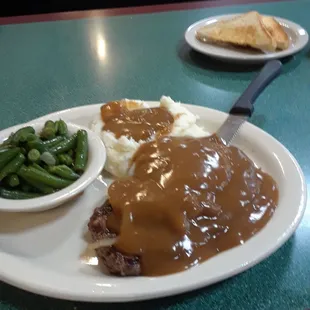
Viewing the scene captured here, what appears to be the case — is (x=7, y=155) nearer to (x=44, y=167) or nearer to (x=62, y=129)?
(x=44, y=167)

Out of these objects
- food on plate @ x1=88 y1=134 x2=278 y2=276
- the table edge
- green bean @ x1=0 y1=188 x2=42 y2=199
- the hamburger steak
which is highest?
food on plate @ x1=88 y1=134 x2=278 y2=276

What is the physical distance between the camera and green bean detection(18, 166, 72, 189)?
1.45 m

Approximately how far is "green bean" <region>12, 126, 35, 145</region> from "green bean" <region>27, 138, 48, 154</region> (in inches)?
1.7

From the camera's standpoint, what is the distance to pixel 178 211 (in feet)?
Answer: 4.11

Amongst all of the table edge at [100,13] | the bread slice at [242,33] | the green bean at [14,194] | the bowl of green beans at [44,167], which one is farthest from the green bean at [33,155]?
the table edge at [100,13]

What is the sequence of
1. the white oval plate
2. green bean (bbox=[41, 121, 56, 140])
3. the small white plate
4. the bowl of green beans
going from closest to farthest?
the white oval plate
the bowl of green beans
green bean (bbox=[41, 121, 56, 140])
the small white plate

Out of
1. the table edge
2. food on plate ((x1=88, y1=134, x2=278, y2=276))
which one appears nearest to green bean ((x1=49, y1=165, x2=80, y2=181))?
food on plate ((x1=88, y1=134, x2=278, y2=276))

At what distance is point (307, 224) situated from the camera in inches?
56.2

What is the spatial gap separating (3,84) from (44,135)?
0.94m

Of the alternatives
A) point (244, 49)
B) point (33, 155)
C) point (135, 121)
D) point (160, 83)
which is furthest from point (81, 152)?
point (244, 49)

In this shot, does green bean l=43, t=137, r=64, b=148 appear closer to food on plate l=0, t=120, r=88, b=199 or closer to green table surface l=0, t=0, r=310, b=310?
food on plate l=0, t=120, r=88, b=199

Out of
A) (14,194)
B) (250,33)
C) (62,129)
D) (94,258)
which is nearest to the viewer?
(94,258)

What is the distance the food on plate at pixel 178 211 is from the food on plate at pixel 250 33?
122 centimetres

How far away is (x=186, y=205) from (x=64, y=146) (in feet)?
1.80
